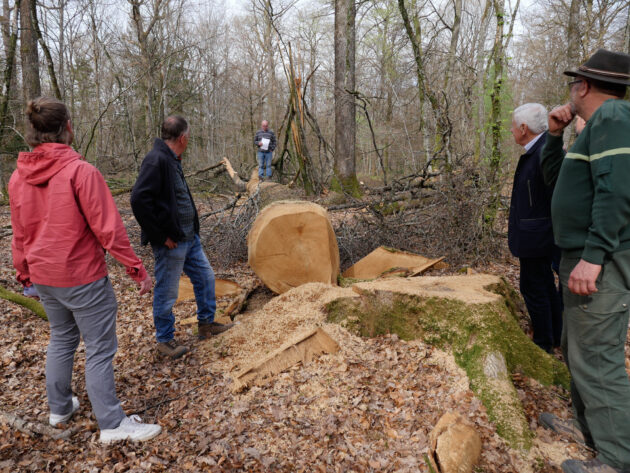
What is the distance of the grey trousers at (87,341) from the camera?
7.88 ft

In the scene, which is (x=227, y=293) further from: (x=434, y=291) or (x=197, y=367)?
(x=434, y=291)

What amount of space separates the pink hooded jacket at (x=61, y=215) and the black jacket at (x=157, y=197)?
2.74 ft

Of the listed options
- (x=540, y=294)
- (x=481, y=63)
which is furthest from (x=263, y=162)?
(x=540, y=294)

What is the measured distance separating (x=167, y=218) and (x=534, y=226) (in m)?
2.96

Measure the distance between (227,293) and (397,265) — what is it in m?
2.16

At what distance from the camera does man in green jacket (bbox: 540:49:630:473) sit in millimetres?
1911

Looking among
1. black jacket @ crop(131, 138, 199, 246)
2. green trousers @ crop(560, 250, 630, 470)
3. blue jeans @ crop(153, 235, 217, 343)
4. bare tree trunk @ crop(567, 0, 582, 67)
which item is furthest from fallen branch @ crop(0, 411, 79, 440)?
bare tree trunk @ crop(567, 0, 582, 67)

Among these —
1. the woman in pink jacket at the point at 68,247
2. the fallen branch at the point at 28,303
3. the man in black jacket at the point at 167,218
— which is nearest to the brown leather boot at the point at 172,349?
the man in black jacket at the point at 167,218

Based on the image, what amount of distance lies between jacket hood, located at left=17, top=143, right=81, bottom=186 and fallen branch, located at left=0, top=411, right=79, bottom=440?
61.3 inches

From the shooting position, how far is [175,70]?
18469 mm

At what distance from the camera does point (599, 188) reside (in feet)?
6.38

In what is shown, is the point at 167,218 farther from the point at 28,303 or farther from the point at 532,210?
the point at 532,210

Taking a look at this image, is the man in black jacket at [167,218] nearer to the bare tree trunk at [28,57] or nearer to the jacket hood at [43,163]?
the jacket hood at [43,163]

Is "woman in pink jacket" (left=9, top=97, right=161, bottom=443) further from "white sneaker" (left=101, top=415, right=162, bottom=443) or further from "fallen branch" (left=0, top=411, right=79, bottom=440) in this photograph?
"fallen branch" (left=0, top=411, right=79, bottom=440)
